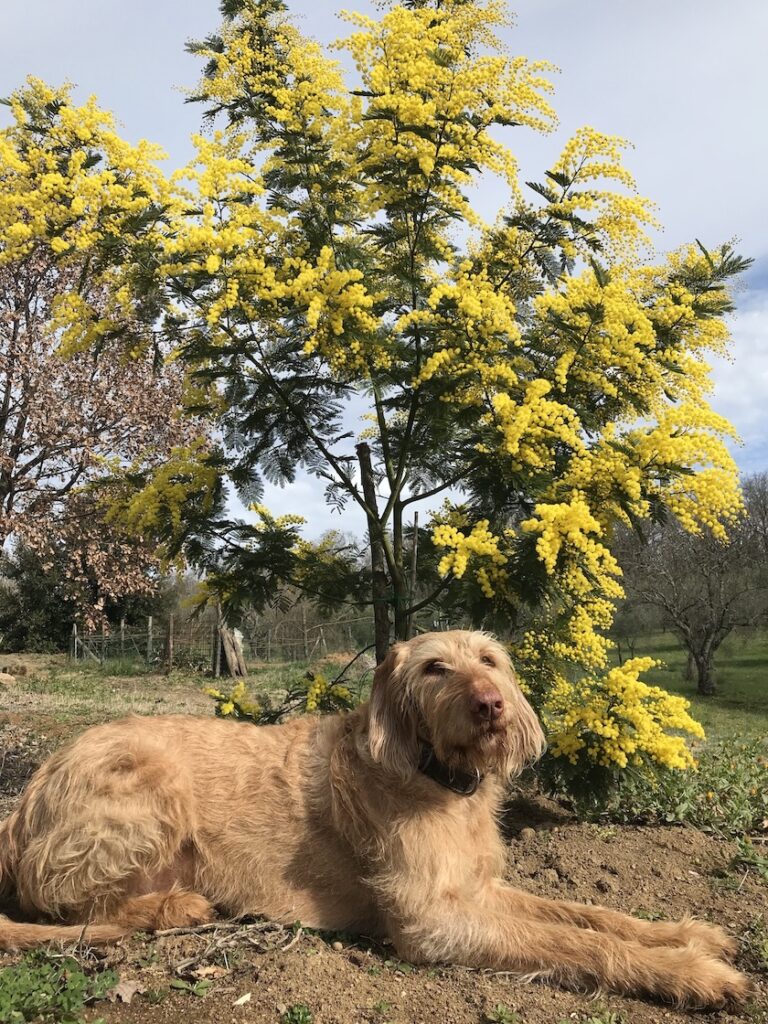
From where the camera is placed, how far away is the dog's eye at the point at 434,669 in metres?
2.93

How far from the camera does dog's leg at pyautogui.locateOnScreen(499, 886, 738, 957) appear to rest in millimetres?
2799

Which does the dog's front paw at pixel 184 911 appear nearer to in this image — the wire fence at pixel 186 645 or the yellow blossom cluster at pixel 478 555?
the yellow blossom cluster at pixel 478 555

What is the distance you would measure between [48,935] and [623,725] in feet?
9.21

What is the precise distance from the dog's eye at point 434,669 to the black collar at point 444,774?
0.29 meters

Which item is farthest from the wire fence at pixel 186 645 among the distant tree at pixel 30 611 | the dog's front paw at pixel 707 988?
the dog's front paw at pixel 707 988

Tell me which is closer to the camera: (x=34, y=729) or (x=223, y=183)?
(x=223, y=183)

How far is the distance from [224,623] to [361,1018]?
3.09 meters

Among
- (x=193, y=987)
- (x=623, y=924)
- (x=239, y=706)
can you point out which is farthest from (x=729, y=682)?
(x=193, y=987)

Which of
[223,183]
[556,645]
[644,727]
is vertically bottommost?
[644,727]

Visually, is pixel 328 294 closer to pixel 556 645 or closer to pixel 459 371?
pixel 459 371

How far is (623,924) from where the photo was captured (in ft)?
9.36

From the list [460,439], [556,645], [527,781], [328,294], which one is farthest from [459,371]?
[527,781]

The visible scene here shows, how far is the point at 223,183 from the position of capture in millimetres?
4578

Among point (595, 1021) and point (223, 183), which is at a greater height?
A: point (223, 183)
